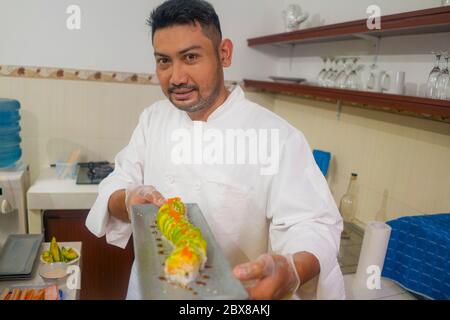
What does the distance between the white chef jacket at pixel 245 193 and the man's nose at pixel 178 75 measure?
18 cm

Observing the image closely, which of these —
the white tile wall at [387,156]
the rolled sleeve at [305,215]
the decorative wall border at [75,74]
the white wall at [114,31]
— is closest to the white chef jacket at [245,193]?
the rolled sleeve at [305,215]

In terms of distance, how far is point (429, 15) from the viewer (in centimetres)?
97

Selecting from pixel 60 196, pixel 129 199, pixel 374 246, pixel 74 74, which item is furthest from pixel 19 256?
pixel 74 74

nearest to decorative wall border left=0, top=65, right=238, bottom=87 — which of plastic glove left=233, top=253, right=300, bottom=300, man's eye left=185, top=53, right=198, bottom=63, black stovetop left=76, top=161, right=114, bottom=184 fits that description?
black stovetop left=76, top=161, right=114, bottom=184

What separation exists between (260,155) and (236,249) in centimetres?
25

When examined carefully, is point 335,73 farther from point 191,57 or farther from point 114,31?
point 114,31

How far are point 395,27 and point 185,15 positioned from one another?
25.8 inches

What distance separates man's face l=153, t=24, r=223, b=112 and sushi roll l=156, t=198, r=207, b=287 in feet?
0.97

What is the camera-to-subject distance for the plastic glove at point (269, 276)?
1.64 ft

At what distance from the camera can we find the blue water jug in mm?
1925

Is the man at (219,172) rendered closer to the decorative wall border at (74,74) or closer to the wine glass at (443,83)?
the wine glass at (443,83)

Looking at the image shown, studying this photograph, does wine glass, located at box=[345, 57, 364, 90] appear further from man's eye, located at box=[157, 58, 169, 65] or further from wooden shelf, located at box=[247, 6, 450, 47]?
man's eye, located at box=[157, 58, 169, 65]

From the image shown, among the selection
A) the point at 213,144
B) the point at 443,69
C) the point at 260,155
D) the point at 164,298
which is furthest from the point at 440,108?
the point at 164,298

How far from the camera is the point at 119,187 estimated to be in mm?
1015
